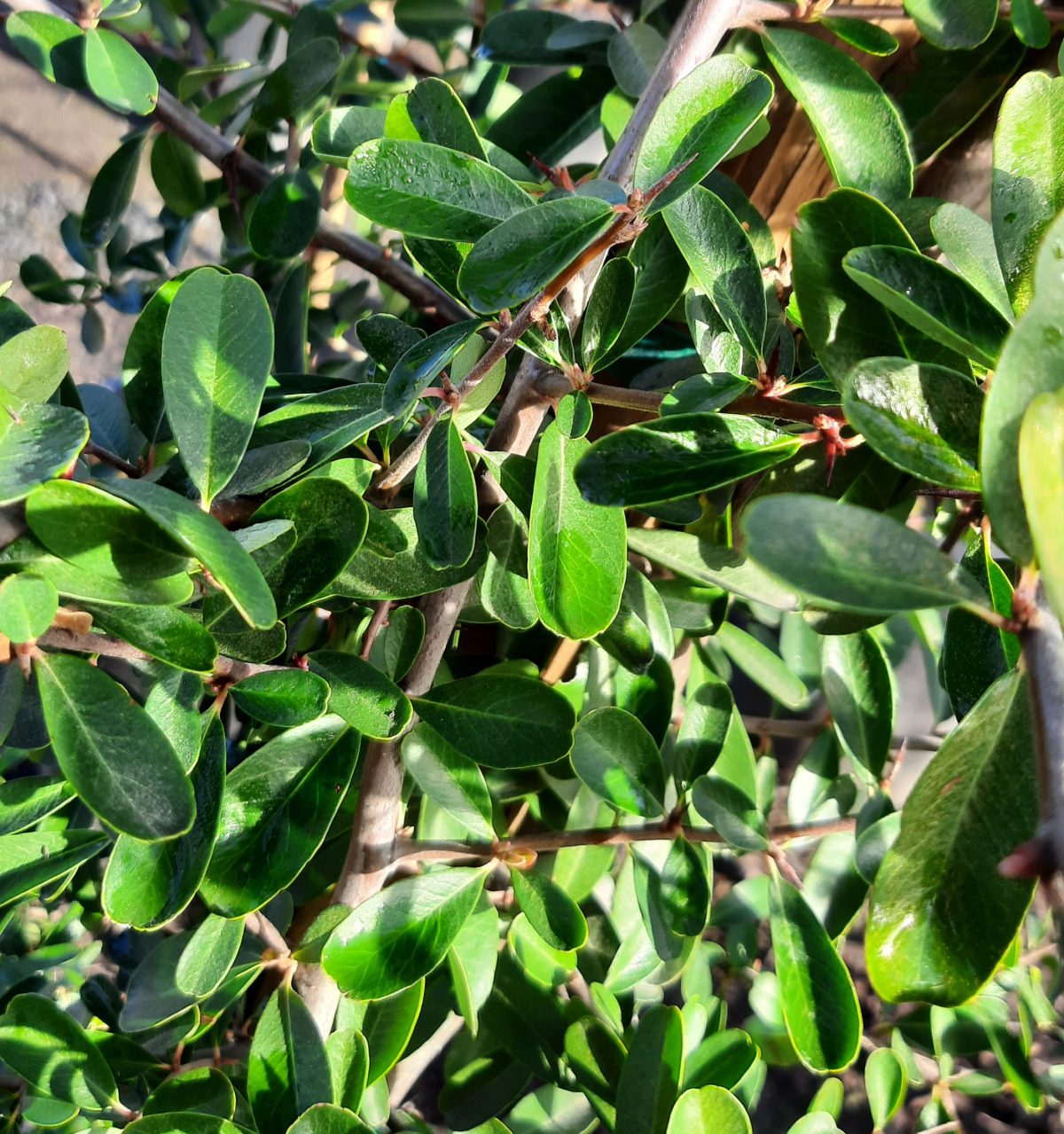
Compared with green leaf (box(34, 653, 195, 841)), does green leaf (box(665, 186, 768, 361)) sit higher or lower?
higher

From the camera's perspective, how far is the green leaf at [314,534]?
36 centimetres

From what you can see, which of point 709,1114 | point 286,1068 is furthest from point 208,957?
Result: point 709,1114

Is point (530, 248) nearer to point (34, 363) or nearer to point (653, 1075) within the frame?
point (34, 363)

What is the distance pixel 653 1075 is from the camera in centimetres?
53

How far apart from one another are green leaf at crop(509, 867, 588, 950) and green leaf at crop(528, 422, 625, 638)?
0.22 metres

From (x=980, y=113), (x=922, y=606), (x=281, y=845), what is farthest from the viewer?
(x=980, y=113)

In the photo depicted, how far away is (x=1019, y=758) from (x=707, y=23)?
418 millimetres

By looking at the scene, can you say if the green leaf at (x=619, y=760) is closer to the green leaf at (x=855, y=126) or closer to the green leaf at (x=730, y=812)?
the green leaf at (x=730, y=812)

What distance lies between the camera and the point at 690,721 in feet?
1.99

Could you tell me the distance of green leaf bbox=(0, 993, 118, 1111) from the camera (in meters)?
0.53

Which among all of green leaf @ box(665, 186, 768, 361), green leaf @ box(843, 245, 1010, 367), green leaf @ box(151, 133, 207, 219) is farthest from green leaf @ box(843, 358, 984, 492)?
Result: green leaf @ box(151, 133, 207, 219)

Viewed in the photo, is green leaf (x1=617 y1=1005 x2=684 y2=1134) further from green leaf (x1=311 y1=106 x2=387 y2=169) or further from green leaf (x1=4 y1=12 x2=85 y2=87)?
green leaf (x1=4 y1=12 x2=85 y2=87)

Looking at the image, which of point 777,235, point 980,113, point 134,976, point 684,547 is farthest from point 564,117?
point 134,976

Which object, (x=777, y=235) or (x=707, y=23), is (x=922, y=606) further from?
(x=777, y=235)
